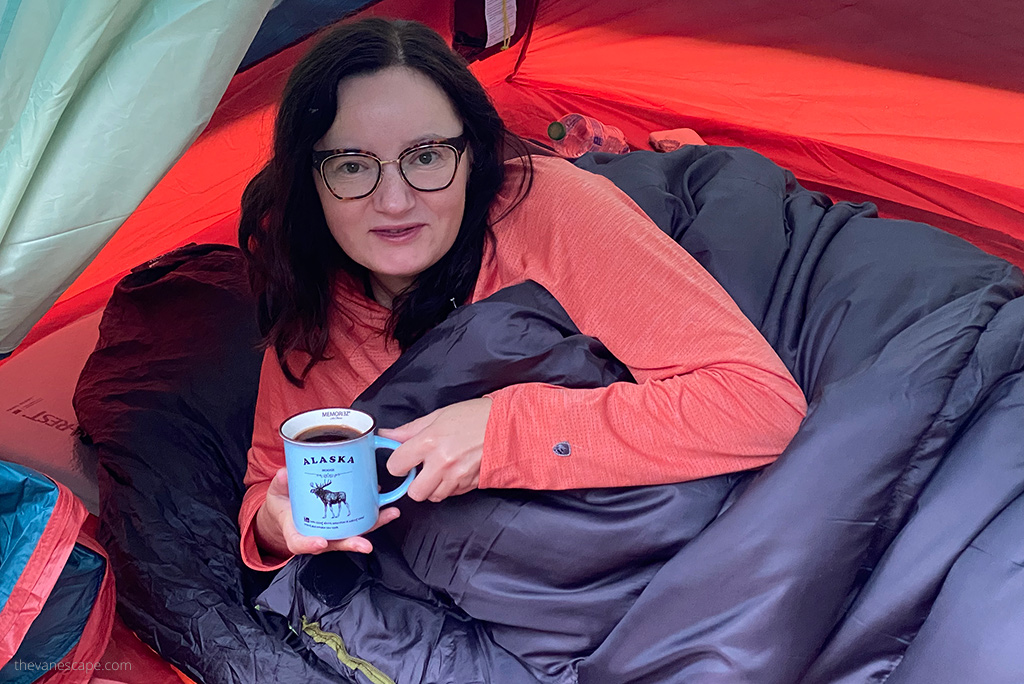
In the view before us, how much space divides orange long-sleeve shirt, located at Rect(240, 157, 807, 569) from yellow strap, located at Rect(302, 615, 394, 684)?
9 cm

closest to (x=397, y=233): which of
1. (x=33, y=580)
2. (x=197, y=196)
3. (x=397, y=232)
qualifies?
(x=397, y=232)

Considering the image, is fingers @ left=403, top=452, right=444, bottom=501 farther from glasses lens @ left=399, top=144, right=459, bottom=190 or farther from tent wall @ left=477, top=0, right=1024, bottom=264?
tent wall @ left=477, top=0, right=1024, bottom=264

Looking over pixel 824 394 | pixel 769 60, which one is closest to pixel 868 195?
pixel 769 60

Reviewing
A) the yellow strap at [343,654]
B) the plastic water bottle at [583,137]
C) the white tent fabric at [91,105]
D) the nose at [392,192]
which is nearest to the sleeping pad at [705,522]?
the yellow strap at [343,654]

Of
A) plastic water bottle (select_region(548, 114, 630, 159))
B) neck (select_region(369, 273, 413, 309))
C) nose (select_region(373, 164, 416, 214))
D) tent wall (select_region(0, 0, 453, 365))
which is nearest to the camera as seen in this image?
nose (select_region(373, 164, 416, 214))

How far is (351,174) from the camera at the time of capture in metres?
0.94

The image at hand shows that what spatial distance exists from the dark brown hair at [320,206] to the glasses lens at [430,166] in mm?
57

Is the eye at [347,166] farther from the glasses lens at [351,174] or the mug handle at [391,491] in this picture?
the mug handle at [391,491]

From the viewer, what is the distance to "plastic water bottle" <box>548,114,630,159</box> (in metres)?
1.81

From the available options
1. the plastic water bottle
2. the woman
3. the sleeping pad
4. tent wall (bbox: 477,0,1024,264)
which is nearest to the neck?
the woman

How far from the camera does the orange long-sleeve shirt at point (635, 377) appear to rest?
32.5 inches

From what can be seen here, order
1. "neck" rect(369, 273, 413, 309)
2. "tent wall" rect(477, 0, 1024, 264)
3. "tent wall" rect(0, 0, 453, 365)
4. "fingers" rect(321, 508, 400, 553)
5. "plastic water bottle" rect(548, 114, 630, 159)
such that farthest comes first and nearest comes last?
"plastic water bottle" rect(548, 114, 630, 159)
"tent wall" rect(477, 0, 1024, 264)
"tent wall" rect(0, 0, 453, 365)
"neck" rect(369, 273, 413, 309)
"fingers" rect(321, 508, 400, 553)

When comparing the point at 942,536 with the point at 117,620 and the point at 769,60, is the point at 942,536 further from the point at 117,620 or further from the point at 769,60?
the point at 769,60
